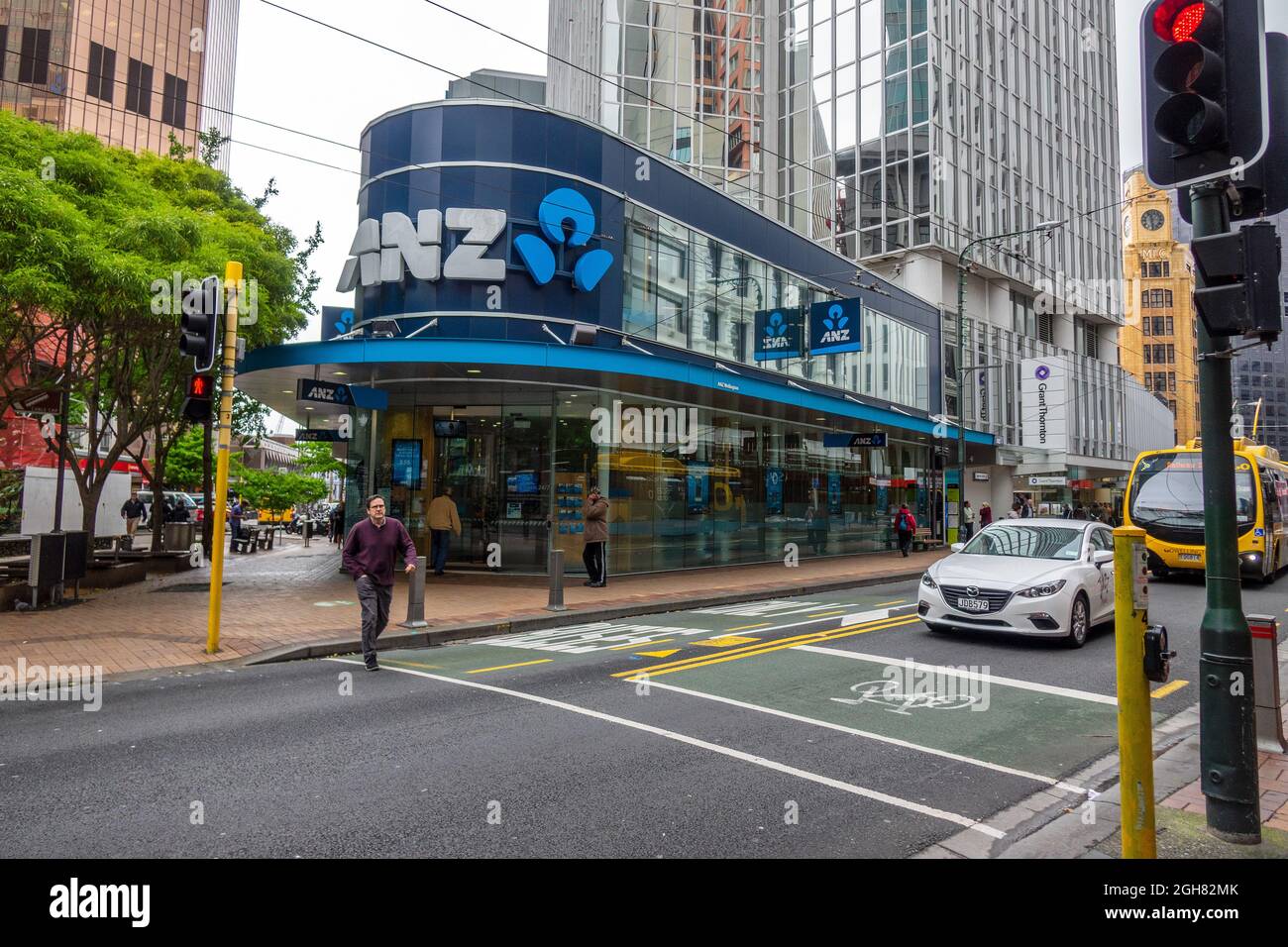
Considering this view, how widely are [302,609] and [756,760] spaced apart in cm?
913

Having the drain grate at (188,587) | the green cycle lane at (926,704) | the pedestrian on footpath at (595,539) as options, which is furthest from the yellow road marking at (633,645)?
the drain grate at (188,587)

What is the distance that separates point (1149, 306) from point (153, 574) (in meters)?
93.4

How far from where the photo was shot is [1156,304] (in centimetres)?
8369

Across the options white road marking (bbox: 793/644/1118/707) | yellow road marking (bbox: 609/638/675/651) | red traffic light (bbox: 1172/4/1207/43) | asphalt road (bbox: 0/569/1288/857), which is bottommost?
asphalt road (bbox: 0/569/1288/857)

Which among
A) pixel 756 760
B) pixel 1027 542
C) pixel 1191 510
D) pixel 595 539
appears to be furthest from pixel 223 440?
pixel 1191 510

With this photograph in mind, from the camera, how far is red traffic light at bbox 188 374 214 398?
9164mm

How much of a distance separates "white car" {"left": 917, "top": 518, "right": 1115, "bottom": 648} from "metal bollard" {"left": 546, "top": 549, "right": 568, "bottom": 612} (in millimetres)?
5363

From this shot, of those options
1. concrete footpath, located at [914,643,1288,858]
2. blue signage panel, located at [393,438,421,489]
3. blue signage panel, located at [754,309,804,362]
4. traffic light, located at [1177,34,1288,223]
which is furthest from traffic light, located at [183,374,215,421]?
blue signage panel, located at [754,309,804,362]

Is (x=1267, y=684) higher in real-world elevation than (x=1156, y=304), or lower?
lower

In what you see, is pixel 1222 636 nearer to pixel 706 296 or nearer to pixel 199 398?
pixel 199 398

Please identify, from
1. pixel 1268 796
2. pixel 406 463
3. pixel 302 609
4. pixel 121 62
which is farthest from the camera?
pixel 121 62

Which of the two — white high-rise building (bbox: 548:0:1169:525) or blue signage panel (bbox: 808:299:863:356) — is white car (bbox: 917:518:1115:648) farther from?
white high-rise building (bbox: 548:0:1169:525)
